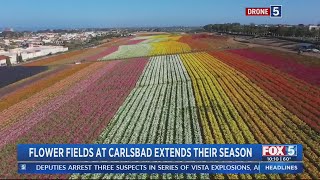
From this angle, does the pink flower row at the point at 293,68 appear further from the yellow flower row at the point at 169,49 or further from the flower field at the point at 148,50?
the flower field at the point at 148,50

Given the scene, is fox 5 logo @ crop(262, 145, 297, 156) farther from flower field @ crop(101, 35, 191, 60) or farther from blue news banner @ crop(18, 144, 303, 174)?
flower field @ crop(101, 35, 191, 60)

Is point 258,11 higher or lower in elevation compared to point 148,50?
higher

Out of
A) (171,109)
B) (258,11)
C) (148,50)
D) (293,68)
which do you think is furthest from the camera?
(148,50)

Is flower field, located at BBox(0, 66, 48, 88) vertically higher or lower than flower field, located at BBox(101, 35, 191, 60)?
lower

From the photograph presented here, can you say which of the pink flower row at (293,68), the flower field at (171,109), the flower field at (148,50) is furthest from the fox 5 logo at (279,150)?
the flower field at (148,50)

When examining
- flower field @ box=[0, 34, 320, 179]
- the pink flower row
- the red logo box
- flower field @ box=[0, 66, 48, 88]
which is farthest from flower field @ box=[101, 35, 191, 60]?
the red logo box

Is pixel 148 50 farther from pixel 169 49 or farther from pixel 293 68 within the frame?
pixel 293 68

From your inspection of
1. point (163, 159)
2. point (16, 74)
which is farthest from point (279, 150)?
point (16, 74)
